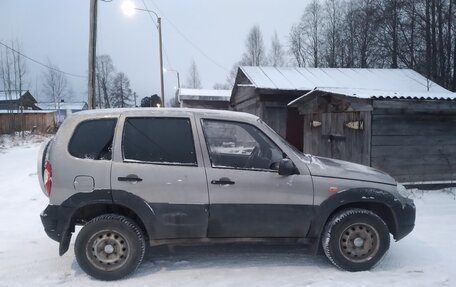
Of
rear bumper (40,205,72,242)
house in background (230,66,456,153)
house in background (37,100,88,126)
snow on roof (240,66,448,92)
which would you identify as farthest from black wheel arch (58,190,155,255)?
house in background (37,100,88,126)

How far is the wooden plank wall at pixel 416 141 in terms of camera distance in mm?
8703

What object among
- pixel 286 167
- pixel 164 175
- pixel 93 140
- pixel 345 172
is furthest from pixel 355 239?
pixel 93 140

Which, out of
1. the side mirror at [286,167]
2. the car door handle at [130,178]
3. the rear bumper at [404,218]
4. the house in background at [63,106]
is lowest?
the rear bumper at [404,218]

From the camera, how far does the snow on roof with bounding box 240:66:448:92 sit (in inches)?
637

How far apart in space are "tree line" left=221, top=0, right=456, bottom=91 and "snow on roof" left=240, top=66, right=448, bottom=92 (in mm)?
8230

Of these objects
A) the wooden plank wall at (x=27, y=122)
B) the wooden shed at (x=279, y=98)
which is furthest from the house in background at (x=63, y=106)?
the wooden shed at (x=279, y=98)

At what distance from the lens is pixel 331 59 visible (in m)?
40.2

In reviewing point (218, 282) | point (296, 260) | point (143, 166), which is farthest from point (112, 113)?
point (296, 260)

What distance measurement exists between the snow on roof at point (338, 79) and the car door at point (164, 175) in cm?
1151

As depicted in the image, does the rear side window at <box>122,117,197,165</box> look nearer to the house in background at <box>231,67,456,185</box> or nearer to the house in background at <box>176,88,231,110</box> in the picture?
the house in background at <box>231,67,456,185</box>

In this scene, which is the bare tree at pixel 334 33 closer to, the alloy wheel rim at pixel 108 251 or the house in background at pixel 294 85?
the house in background at pixel 294 85

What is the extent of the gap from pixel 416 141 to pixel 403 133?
0.43 meters

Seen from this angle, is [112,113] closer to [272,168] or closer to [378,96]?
[272,168]

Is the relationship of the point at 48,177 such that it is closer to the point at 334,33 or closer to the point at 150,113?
the point at 150,113
